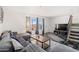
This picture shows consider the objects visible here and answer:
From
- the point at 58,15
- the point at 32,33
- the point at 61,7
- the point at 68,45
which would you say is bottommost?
the point at 68,45

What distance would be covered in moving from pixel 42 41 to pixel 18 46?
34 centimetres

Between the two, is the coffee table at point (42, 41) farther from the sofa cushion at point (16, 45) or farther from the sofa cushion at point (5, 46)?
the sofa cushion at point (5, 46)

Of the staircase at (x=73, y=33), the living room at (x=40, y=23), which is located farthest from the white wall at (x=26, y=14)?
the staircase at (x=73, y=33)

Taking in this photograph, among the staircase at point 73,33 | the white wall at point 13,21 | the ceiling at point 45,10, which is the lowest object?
the staircase at point 73,33

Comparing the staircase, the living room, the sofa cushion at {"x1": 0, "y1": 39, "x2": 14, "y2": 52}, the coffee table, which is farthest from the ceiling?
the sofa cushion at {"x1": 0, "y1": 39, "x2": 14, "y2": 52}

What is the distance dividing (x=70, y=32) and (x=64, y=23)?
0.15m

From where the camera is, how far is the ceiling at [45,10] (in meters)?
1.20

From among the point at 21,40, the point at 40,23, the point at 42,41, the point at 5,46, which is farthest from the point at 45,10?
the point at 5,46

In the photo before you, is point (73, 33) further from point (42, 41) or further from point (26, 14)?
point (26, 14)

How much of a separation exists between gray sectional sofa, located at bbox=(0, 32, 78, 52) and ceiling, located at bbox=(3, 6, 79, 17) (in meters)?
0.37

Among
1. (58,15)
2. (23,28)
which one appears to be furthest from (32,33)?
(58,15)
